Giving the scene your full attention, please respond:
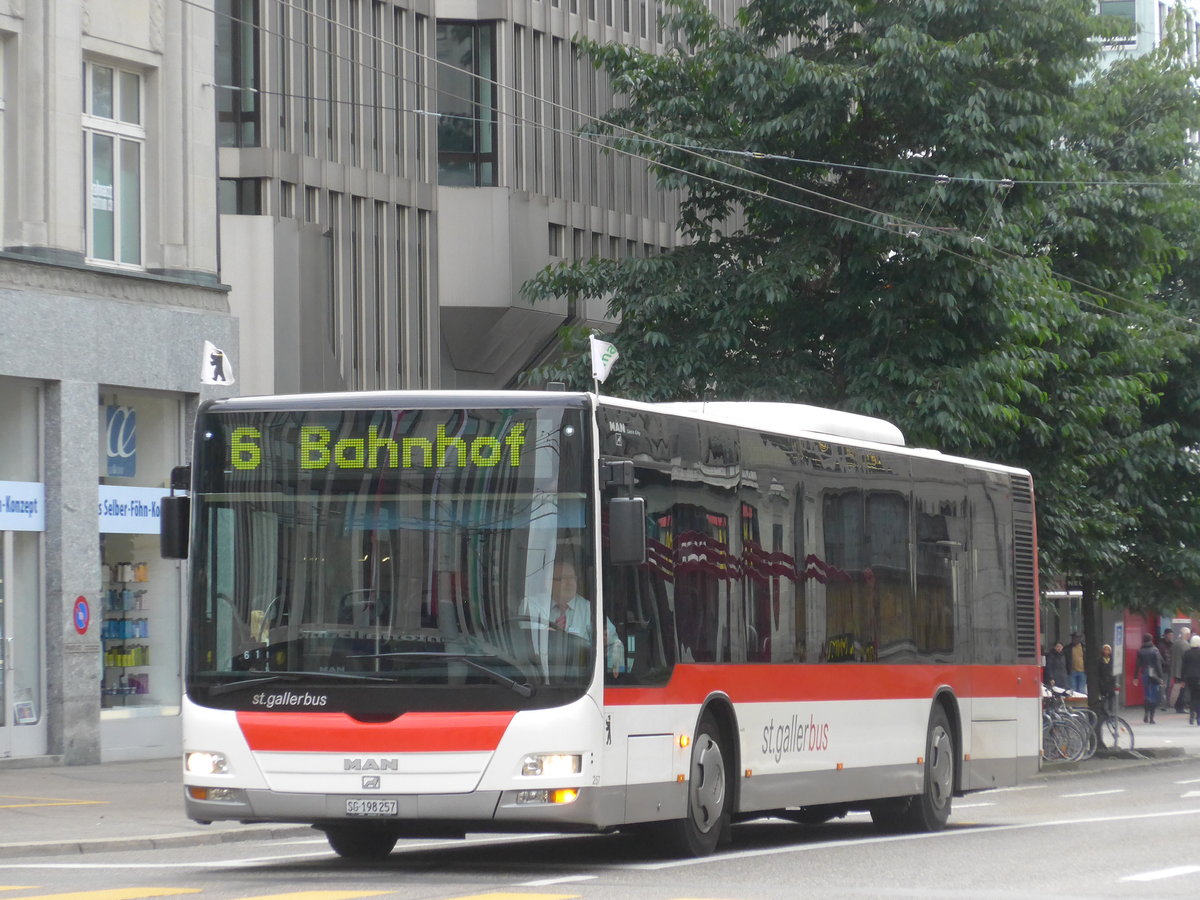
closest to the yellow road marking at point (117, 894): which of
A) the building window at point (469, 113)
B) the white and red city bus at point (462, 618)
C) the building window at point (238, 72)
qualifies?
the white and red city bus at point (462, 618)

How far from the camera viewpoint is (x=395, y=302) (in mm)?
34656

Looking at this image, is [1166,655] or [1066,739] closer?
[1066,739]

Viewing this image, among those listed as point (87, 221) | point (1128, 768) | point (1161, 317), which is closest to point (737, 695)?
point (87, 221)

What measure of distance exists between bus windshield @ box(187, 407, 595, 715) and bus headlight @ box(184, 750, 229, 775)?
11.4 inches

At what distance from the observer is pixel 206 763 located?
41.3 feet

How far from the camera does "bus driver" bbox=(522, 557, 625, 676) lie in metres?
12.2

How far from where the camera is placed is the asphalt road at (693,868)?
11281mm

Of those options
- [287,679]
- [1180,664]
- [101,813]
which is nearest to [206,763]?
[287,679]

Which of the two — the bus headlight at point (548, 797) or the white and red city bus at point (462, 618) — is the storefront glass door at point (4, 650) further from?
the bus headlight at point (548, 797)

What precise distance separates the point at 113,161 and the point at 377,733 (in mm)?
13427

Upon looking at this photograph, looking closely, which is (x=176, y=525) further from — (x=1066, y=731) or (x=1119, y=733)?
(x=1119, y=733)

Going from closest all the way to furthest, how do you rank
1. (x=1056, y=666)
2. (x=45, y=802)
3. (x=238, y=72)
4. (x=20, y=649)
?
(x=45, y=802) → (x=20, y=649) → (x=238, y=72) → (x=1056, y=666)

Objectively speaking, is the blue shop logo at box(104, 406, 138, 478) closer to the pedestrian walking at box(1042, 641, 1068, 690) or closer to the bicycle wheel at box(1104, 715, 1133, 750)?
the bicycle wheel at box(1104, 715, 1133, 750)

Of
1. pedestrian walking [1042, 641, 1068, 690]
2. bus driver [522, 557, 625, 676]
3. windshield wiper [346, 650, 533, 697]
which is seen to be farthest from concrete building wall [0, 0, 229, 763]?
pedestrian walking [1042, 641, 1068, 690]
